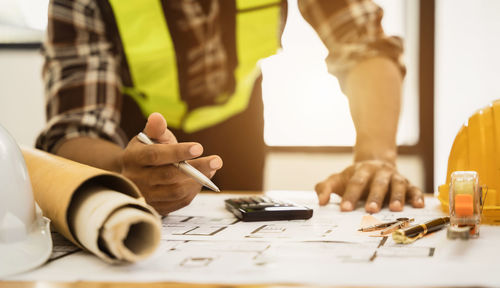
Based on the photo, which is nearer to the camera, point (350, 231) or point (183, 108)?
point (350, 231)

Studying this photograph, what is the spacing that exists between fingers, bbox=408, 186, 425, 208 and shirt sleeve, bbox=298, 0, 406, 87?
0.40m

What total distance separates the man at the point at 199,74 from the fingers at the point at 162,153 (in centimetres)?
19

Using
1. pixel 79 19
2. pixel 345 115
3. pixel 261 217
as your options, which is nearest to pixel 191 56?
pixel 79 19

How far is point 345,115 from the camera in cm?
205

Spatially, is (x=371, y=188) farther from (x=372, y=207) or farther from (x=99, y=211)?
(x=99, y=211)

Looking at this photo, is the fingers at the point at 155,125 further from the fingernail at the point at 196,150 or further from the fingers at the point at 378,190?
the fingers at the point at 378,190

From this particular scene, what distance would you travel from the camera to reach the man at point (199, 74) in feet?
3.06

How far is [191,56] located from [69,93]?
0.98ft

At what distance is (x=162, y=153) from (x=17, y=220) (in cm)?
18

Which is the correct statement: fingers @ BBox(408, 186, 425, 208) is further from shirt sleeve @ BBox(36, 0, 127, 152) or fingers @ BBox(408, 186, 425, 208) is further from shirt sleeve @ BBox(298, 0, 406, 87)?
shirt sleeve @ BBox(36, 0, 127, 152)

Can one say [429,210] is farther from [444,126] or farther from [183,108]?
[444,126]

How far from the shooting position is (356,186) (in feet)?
2.33

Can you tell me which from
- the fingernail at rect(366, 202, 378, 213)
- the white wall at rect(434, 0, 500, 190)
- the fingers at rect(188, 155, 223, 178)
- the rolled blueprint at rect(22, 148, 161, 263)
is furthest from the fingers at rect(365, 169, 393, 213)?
the white wall at rect(434, 0, 500, 190)

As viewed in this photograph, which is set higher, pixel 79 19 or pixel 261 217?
pixel 79 19
